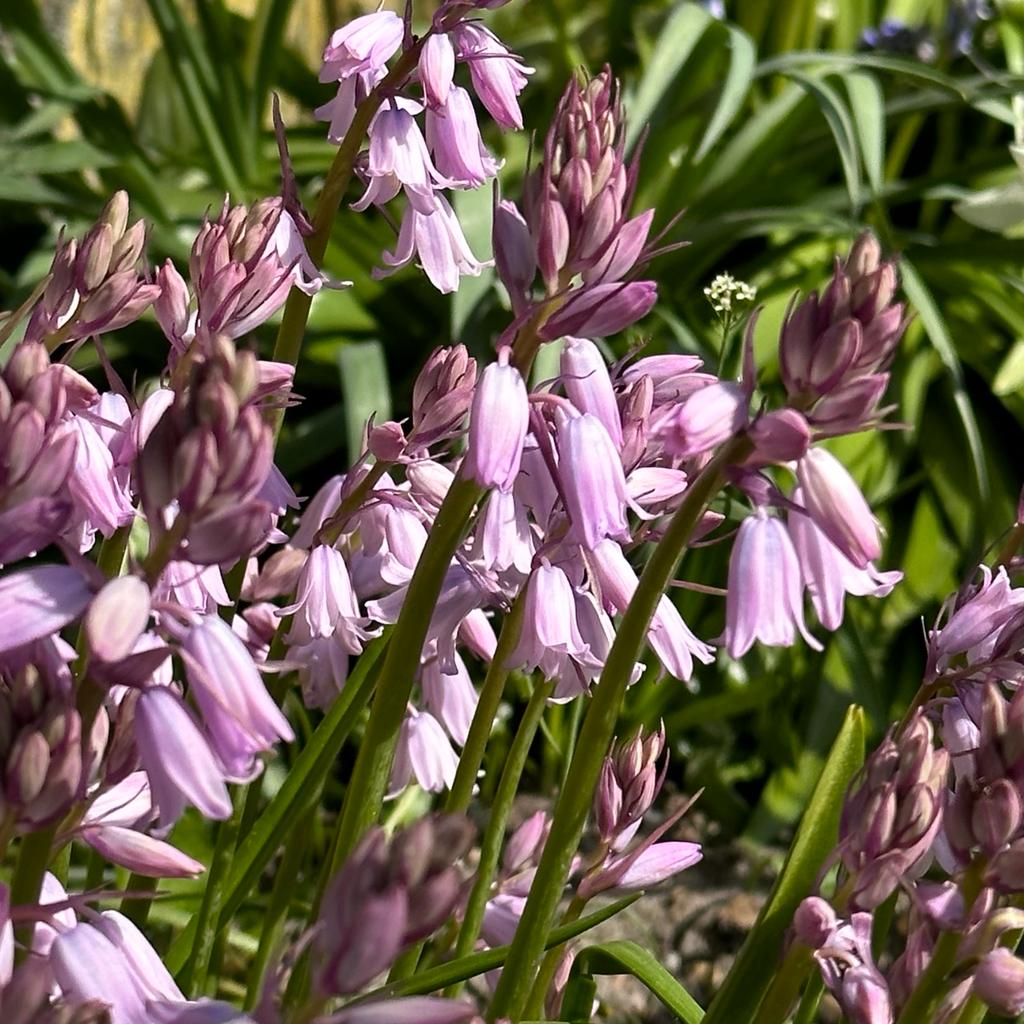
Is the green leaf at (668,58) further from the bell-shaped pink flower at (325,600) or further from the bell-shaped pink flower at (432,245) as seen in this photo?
the bell-shaped pink flower at (325,600)

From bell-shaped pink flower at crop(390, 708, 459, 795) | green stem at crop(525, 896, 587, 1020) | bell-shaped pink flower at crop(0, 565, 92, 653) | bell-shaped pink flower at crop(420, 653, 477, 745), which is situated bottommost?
green stem at crop(525, 896, 587, 1020)

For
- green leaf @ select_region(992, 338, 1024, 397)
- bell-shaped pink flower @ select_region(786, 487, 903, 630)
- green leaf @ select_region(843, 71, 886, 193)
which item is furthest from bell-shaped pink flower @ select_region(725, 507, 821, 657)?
green leaf @ select_region(992, 338, 1024, 397)

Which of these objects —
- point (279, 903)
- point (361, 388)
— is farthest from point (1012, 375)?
point (279, 903)

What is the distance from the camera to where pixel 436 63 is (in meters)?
1.07

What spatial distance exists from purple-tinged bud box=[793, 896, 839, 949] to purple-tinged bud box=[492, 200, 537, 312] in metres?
0.40

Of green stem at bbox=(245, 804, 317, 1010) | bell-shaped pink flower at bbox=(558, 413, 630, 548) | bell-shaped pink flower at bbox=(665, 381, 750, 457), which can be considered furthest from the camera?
green stem at bbox=(245, 804, 317, 1010)

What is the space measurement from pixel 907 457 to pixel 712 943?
4.43 ft

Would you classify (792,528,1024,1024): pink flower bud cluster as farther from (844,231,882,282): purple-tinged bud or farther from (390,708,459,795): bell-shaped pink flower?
(390,708,459,795): bell-shaped pink flower

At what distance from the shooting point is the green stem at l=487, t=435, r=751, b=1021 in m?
0.77

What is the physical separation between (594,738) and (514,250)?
285 millimetres

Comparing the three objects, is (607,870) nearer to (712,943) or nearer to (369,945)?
(369,945)

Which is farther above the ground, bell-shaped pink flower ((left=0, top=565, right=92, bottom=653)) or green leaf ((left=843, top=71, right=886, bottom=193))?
bell-shaped pink flower ((left=0, top=565, right=92, bottom=653))

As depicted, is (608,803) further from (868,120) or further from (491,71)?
(868,120)

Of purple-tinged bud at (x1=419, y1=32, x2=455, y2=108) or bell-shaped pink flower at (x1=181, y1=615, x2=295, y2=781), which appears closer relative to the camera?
bell-shaped pink flower at (x1=181, y1=615, x2=295, y2=781)
